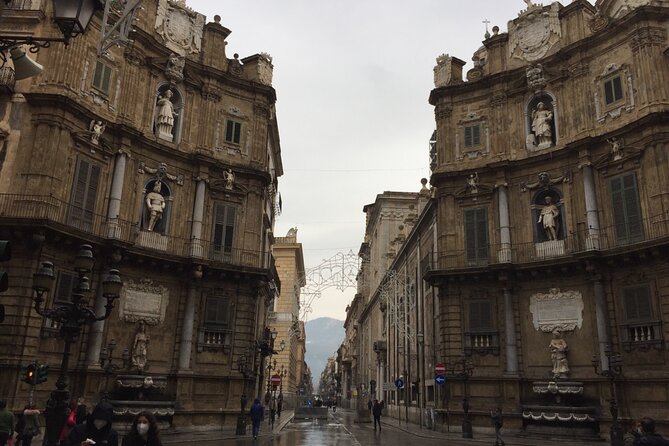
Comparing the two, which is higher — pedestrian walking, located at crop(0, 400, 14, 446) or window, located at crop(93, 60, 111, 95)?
window, located at crop(93, 60, 111, 95)

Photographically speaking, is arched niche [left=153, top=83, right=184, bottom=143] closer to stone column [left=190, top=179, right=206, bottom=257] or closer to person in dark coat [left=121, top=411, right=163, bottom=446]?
stone column [left=190, top=179, right=206, bottom=257]

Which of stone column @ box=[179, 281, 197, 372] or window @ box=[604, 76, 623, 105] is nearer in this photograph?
stone column @ box=[179, 281, 197, 372]

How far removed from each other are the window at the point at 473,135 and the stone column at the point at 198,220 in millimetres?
13479

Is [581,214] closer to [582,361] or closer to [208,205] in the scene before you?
[582,361]

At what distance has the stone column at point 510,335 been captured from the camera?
24.5 meters

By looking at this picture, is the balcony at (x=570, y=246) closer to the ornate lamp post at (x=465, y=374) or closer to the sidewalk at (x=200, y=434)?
the ornate lamp post at (x=465, y=374)

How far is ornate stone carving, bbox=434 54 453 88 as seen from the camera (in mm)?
30334

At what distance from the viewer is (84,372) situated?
20.7m

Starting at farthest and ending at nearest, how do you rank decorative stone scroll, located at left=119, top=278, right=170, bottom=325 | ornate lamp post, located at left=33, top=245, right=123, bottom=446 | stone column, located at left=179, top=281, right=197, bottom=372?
stone column, located at left=179, top=281, right=197, bottom=372 < decorative stone scroll, located at left=119, top=278, right=170, bottom=325 < ornate lamp post, located at left=33, top=245, right=123, bottom=446

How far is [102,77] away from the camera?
76.8 ft

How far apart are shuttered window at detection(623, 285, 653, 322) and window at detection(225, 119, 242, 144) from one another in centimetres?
1878

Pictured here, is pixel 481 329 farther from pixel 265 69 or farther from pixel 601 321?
pixel 265 69

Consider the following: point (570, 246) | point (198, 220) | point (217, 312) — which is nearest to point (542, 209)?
point (570, 246)

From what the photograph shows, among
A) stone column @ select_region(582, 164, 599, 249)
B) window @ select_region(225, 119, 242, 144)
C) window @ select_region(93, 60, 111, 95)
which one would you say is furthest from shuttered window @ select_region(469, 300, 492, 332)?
window @ select_region(93, 60, 111, 95)
